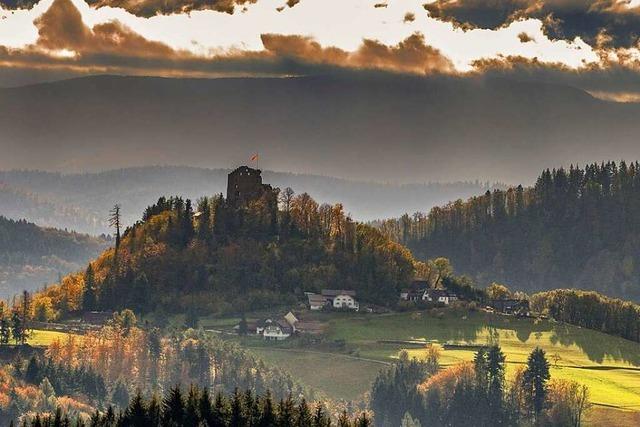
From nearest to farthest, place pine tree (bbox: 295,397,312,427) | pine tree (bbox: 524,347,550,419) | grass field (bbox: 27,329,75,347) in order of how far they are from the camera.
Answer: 1. pine tree (bbox: 295,397,312,427)
2. pine tree (bbox: 524,347,550,419)
3. grass field (bbox: 27,329,75,347)

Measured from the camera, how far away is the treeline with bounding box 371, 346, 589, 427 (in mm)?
166875

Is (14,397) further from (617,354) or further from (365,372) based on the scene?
(617,354)

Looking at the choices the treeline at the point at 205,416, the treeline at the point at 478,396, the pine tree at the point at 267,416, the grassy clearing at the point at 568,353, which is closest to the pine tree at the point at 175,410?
the treeline at the point at 205,416

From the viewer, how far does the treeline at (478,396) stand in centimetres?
16688

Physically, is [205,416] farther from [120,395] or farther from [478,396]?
[478,396]

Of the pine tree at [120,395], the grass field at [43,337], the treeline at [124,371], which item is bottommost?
the pine tree at [120,395]

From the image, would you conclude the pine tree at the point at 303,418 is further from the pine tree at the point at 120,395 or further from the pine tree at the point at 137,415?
the pine tree at the point at 120,395

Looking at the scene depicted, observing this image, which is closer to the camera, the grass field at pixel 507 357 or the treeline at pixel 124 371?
the treeline at pixel 124 371

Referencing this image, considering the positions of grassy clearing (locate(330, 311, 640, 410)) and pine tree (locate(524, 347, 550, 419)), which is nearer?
pine tree (locate(524, 347, 550, 419))

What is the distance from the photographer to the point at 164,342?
186 meters

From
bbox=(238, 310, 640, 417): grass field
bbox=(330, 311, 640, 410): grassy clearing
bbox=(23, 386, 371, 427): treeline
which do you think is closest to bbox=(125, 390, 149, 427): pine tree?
bbox=(23, 386, 371, 427): treeline

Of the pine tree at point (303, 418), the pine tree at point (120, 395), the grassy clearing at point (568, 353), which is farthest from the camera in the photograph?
the grassy clearing at point (568, 353)

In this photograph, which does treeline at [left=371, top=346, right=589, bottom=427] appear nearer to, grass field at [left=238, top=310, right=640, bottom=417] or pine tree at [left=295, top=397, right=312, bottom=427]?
grass field at [left=238, top=310, right=640, bottom=417]

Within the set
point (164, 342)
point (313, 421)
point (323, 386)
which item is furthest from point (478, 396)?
point (313, 421)
